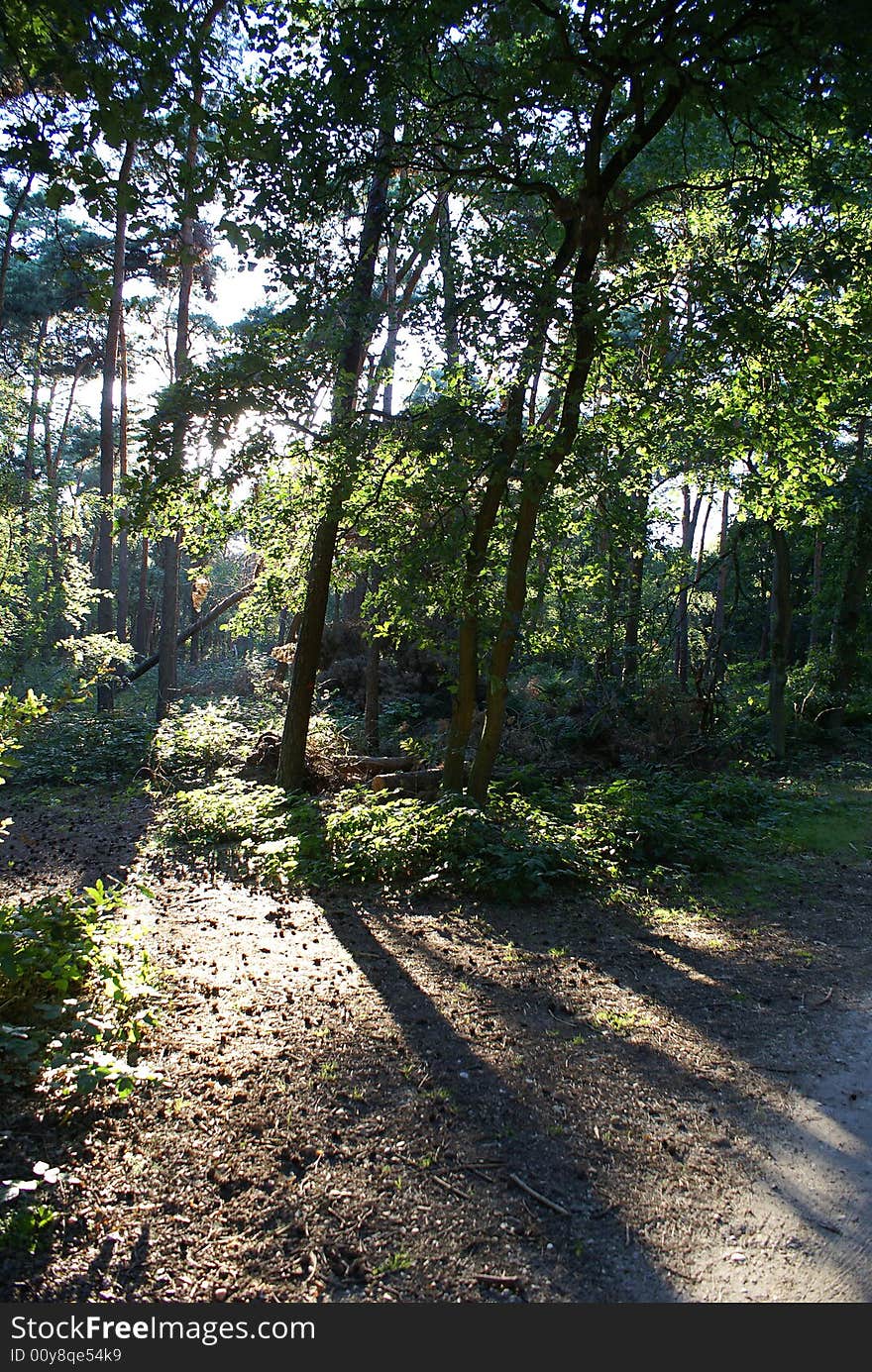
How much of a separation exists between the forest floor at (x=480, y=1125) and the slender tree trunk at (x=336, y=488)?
4.74 metres

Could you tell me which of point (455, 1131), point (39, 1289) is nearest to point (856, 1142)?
point (455, 1131)

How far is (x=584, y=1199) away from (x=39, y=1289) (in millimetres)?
1907

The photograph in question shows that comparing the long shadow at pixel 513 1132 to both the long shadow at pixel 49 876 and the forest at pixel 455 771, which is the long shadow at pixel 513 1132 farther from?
the long shadow at pixel 49 876

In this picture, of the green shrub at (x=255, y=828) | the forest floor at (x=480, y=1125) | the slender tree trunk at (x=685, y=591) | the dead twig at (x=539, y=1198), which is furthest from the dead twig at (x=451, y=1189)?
the slender tree trunk at (x=685, y=591)

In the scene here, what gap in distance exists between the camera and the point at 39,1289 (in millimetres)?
2416

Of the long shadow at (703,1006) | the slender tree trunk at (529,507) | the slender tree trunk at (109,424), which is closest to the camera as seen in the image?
the long shadow at (703,1006)

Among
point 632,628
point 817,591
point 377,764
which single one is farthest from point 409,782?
point 817,591

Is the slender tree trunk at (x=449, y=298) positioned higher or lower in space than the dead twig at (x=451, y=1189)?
higher

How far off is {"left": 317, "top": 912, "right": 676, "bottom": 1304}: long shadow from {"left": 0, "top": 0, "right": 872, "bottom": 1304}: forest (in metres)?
0.02

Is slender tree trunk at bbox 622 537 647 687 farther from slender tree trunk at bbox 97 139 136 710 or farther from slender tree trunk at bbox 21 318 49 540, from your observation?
slender tree trunk at bbox 21 318 49 540

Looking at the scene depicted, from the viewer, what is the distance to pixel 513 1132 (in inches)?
137

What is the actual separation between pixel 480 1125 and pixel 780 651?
1351 centimetres

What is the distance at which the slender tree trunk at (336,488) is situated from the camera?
8.09 meters

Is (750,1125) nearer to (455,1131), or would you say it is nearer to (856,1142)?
(856,1142)
